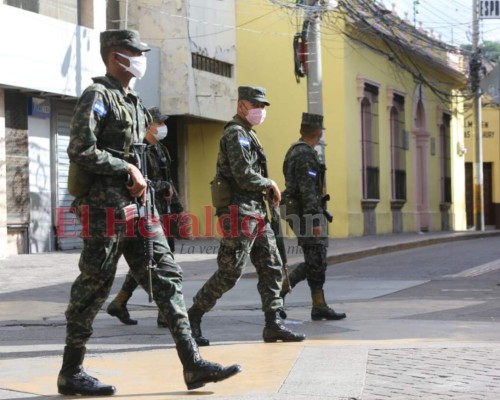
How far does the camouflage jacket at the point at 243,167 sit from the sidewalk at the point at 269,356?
991mm

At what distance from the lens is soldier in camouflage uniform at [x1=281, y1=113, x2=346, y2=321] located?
879cm

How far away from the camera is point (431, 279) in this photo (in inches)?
550

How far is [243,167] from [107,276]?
1.98 m

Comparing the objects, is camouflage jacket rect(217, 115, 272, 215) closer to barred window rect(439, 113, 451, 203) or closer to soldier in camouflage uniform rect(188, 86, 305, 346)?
soldier in camouflage uniform rect(188, 86, 305, 346)

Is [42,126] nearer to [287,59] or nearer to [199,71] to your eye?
[199,71]

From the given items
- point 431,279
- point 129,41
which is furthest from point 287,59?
point 129,41

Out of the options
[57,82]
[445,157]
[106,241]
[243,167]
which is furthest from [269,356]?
[445,157]

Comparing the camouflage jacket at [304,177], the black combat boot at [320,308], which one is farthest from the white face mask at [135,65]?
the black combat boot at [320,308]

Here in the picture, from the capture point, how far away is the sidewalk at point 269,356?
5598mm

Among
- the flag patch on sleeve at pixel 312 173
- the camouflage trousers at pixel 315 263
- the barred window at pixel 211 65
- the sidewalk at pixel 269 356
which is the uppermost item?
the barred window at pixel 211 65

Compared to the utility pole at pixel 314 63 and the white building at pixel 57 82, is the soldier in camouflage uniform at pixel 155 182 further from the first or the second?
the white building at pixel 57 82

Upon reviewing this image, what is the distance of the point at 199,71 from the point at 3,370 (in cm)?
1710

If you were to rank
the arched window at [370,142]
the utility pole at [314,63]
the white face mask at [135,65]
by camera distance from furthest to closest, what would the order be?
the arched window at [370,142] < the utility pole at [314,63] < the white face mask at [135,65]

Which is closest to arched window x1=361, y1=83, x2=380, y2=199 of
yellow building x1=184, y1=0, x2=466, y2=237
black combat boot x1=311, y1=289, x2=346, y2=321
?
yellow building x1=184, y1=0, x2=466, y2=237
